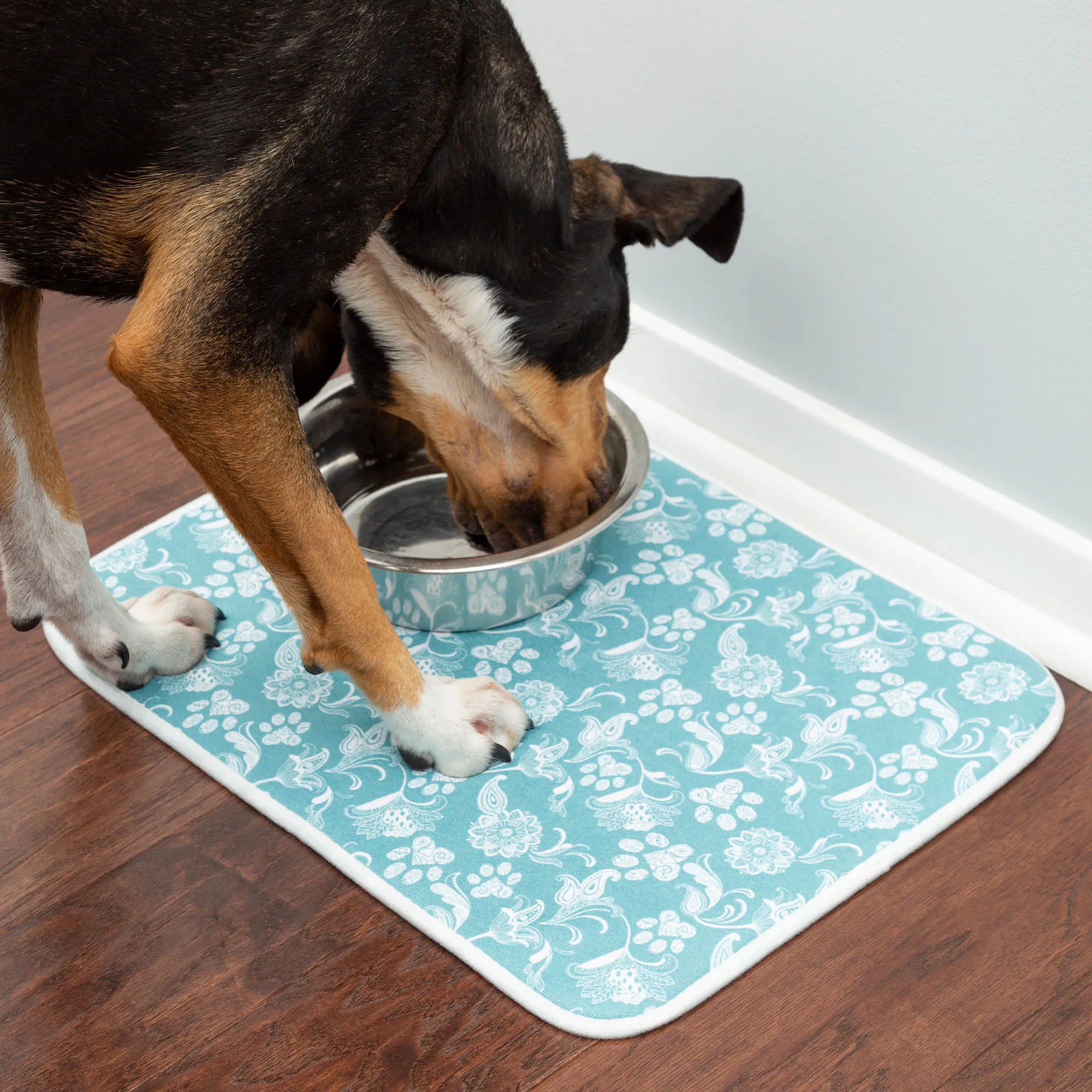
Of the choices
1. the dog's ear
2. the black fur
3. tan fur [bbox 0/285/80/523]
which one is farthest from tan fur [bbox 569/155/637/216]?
tan fur [bbox 0/285/80/523]

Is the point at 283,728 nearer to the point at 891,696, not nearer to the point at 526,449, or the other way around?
the point at 526,449

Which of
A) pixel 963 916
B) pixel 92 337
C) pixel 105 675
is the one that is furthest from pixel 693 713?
pixel 92 337

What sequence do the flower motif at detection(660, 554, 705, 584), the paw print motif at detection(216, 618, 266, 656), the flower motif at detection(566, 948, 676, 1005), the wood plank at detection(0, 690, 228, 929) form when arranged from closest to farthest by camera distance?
the flower motif at detection(566, 948, 676, 1005) < the wood plank at detection(0, 690, 228, 929) < the paw print motif at detection(216, 618, 266, 656) < the flower motif at detection(660, 554, 705, 584)

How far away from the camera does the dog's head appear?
73.0 inches

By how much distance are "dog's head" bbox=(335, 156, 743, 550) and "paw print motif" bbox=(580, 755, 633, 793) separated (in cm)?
39

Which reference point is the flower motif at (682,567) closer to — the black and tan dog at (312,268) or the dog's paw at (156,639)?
the black and tan dog at (312,268)

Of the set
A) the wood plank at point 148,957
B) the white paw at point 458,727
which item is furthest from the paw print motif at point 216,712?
the white paw at point 458,727

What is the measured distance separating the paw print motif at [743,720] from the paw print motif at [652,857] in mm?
232

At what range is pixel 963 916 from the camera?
71.0 inches

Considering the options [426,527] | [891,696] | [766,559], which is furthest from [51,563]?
[891,696]

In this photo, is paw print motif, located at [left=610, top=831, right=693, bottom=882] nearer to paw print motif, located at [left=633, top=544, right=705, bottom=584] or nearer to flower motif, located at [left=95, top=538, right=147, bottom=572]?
paw print motif, located at [left=633, top=544, right=705, bottom=584]

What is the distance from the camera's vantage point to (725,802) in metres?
1.96

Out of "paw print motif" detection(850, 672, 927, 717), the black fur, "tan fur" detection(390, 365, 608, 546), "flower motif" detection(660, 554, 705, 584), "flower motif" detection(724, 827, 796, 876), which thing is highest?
the black fur

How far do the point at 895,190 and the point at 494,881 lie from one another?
1.25 metres
